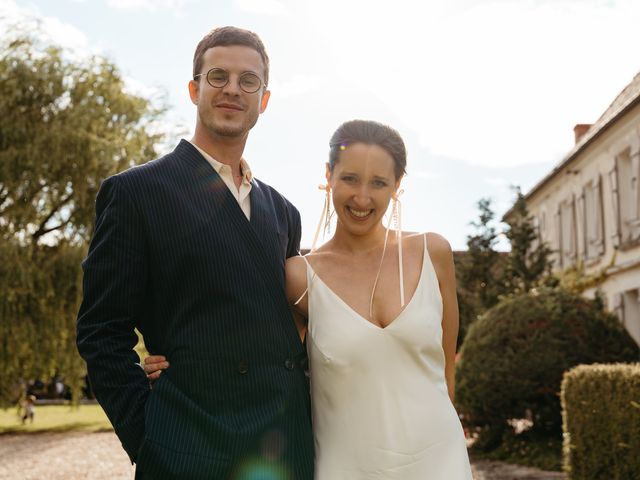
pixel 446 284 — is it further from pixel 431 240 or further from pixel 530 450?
pixel 530 450

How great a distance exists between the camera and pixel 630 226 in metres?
17.8

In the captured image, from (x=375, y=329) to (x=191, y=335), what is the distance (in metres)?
0.74

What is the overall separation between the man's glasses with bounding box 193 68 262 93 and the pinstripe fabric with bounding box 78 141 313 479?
40 cm

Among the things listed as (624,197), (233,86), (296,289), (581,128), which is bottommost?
(296,289)

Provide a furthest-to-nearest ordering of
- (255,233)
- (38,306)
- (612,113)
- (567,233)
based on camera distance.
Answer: (567,233)
(612,113)
(38,306)
(255,233)

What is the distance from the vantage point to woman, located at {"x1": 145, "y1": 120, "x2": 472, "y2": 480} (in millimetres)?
2957

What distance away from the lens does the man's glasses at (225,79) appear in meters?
3.01

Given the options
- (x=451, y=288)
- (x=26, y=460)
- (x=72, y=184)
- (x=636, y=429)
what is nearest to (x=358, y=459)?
(x=451, y=288)

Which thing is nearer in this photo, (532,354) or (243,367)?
(243,367)

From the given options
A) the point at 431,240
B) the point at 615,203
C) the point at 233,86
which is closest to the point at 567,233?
the point at 615,203

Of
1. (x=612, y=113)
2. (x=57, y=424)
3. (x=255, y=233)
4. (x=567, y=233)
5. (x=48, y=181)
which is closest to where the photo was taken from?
(x=255, y=233)

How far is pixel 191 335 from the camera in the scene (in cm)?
267

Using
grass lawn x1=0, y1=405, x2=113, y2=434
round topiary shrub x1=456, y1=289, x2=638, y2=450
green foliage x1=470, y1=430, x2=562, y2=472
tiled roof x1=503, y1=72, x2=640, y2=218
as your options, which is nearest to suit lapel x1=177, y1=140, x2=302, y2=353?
round topiary shrub x1=456, y1=289, x2=638, y2=450

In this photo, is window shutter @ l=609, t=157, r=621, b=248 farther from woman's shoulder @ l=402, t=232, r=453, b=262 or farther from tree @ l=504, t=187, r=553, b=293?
woman's shoulder @ l=402, t=232, r=453, b=262
